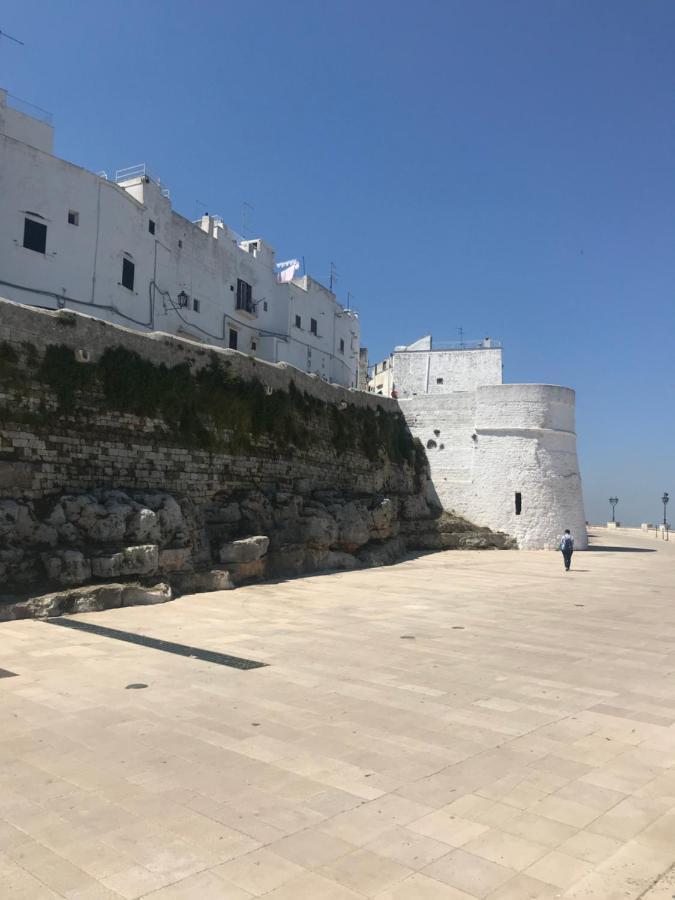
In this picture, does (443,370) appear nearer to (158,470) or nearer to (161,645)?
(158,470)

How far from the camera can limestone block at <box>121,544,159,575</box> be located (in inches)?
512

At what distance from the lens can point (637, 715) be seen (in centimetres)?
652

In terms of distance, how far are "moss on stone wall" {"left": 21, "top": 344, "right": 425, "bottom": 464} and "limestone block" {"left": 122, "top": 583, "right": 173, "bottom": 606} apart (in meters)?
4.26

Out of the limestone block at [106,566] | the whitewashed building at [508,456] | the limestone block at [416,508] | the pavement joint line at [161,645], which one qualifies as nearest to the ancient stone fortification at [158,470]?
the limestone block at [106,566]

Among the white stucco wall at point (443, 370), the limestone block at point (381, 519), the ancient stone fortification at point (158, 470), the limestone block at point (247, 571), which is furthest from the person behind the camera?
the white stucco wall at point (443, 370)

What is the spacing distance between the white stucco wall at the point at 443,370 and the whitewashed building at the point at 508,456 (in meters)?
8.40

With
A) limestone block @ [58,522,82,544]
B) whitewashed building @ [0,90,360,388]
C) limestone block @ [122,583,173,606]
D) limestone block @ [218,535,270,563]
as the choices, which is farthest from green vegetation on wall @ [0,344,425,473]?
whitewashed building @ [0,90,360,388]

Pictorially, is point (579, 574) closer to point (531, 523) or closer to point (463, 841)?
point (531, 523)

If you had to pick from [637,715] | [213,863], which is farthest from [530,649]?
[213,863]

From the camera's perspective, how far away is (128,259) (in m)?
26.6

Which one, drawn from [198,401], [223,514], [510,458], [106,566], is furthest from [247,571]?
[510,458]

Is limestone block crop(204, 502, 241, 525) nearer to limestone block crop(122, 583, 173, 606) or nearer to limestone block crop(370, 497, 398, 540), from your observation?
limestone block crop(122, 583, 173, 606)

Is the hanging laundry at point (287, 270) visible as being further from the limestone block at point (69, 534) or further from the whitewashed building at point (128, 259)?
the limestone block at point (69, 534)

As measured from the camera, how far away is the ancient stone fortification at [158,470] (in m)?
12.9
